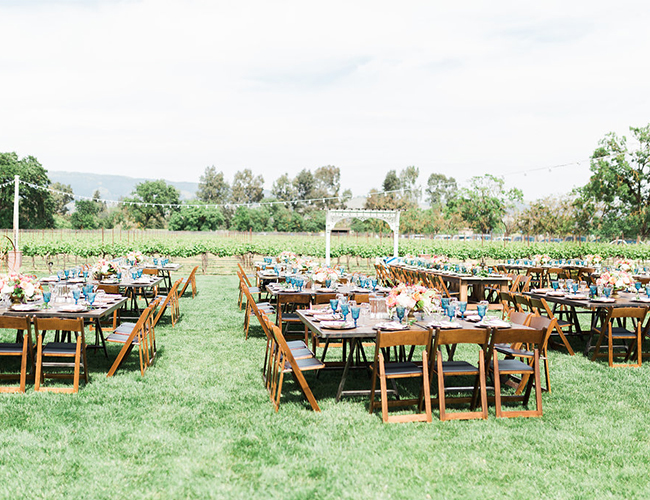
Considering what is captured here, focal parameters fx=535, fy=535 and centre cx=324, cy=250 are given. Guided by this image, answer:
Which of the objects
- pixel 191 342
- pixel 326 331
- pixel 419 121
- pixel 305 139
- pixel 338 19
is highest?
pixel 305 139

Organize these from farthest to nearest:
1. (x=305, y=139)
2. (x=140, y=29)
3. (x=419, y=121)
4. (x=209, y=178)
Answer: (x=209, y=178) → (x=305, y=139) → (x=419, y=121) → (x=140, y=29)

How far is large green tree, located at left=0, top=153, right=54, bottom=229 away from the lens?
5338cm

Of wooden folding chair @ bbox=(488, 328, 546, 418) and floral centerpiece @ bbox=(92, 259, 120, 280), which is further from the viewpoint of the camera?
floral centerpiece @ bbox=(92, 259, 120, 280)

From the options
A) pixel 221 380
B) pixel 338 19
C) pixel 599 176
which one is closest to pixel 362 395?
pixel 221 380

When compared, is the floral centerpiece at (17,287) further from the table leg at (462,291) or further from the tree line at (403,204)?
the tree line at (403,204)

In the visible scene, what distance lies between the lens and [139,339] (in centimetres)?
582

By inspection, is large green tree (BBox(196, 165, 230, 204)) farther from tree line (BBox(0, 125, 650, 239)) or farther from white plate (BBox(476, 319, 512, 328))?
white plate (BBox(476, 319, 512, 328))

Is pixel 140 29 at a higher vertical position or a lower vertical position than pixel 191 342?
higher

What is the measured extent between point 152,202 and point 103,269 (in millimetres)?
69518

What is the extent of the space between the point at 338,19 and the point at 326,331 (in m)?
7.54

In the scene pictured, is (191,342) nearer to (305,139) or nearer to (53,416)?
(53,416)

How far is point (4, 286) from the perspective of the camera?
560 cm

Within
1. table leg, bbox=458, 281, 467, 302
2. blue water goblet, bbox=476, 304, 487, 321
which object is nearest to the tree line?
table leg, bbox=458, 281, 467, 302

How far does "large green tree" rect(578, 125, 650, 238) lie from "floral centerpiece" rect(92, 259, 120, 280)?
136ft
